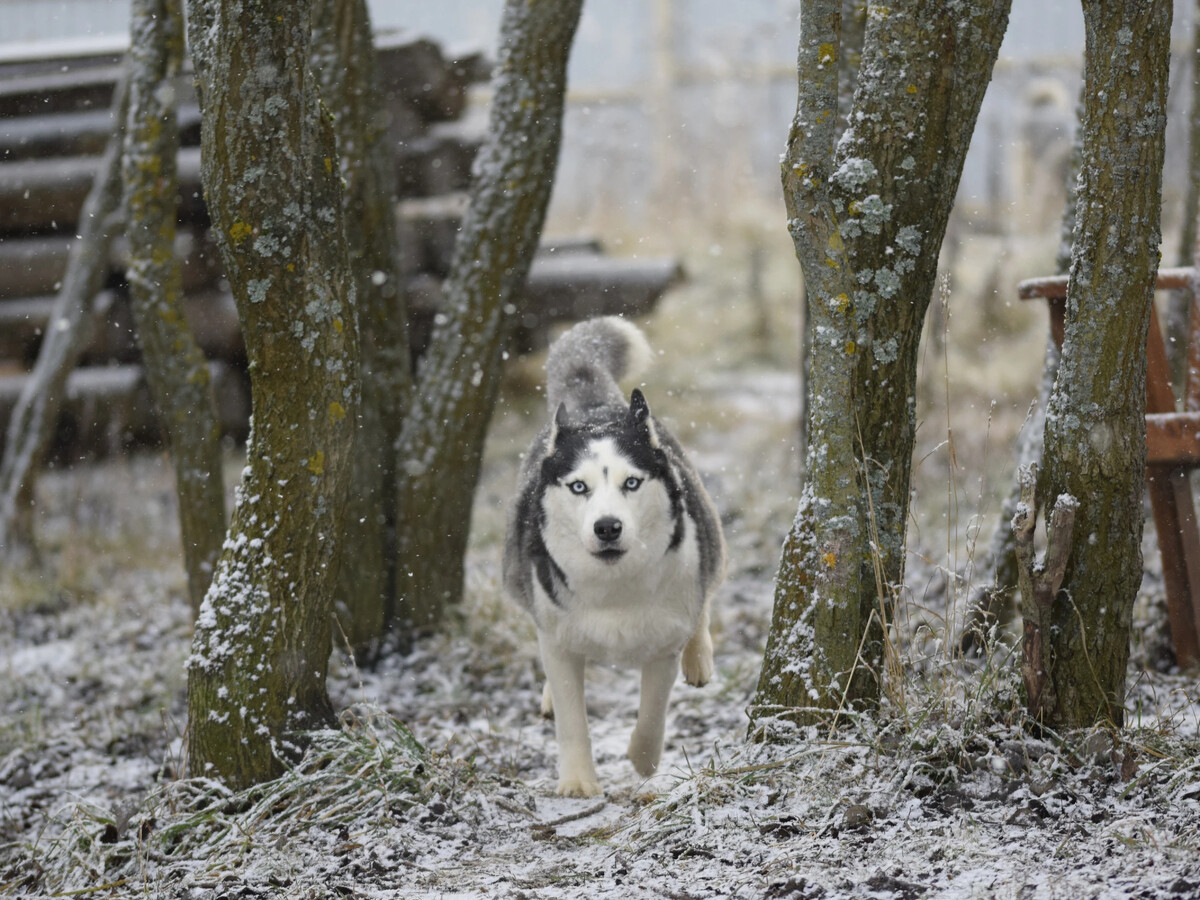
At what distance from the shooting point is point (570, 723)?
12.2 feet

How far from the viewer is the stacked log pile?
8.12 metres

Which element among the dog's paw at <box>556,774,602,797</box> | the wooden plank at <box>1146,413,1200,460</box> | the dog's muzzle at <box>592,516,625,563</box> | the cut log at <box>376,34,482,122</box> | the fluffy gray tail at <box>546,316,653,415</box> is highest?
the cut log at <box>376,34,482,122</box>

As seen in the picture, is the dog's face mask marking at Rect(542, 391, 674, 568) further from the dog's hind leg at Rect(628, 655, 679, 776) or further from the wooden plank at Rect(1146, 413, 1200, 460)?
the wooden plank at Rect(1146, 413, 1200, 460)

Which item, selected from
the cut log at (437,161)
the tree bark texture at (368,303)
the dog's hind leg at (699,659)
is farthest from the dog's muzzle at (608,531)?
the cut log at (437,161)

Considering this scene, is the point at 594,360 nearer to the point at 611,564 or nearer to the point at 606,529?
the point at 611,564

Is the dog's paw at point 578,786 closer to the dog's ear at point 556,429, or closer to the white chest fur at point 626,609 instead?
the white chest fur at point 626,609

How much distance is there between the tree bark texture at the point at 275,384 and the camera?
10.4 feet

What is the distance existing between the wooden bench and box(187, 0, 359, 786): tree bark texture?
88.4 inches

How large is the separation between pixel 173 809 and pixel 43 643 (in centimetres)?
306

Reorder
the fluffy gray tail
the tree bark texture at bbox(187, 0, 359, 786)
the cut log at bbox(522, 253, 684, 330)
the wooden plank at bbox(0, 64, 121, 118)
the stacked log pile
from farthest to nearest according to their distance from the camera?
1. the cut log at bbox(522, 253, 684, 330)
2. the wooden plank at bbox(0, 64, 121, 118)
3. the stacked log pile
4. the fluffy gray tail
5. the tree bark texture at bbox(187, 0, 359, 786)

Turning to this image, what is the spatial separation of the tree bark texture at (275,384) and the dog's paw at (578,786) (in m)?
0.80

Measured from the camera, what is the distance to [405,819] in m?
3.13

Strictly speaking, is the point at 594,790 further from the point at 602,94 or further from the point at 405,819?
the point at 602,94

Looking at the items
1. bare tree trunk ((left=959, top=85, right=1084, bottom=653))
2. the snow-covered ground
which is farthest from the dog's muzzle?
bare tree trunk ((left=959, top=85, right=1084, bottom=653))
